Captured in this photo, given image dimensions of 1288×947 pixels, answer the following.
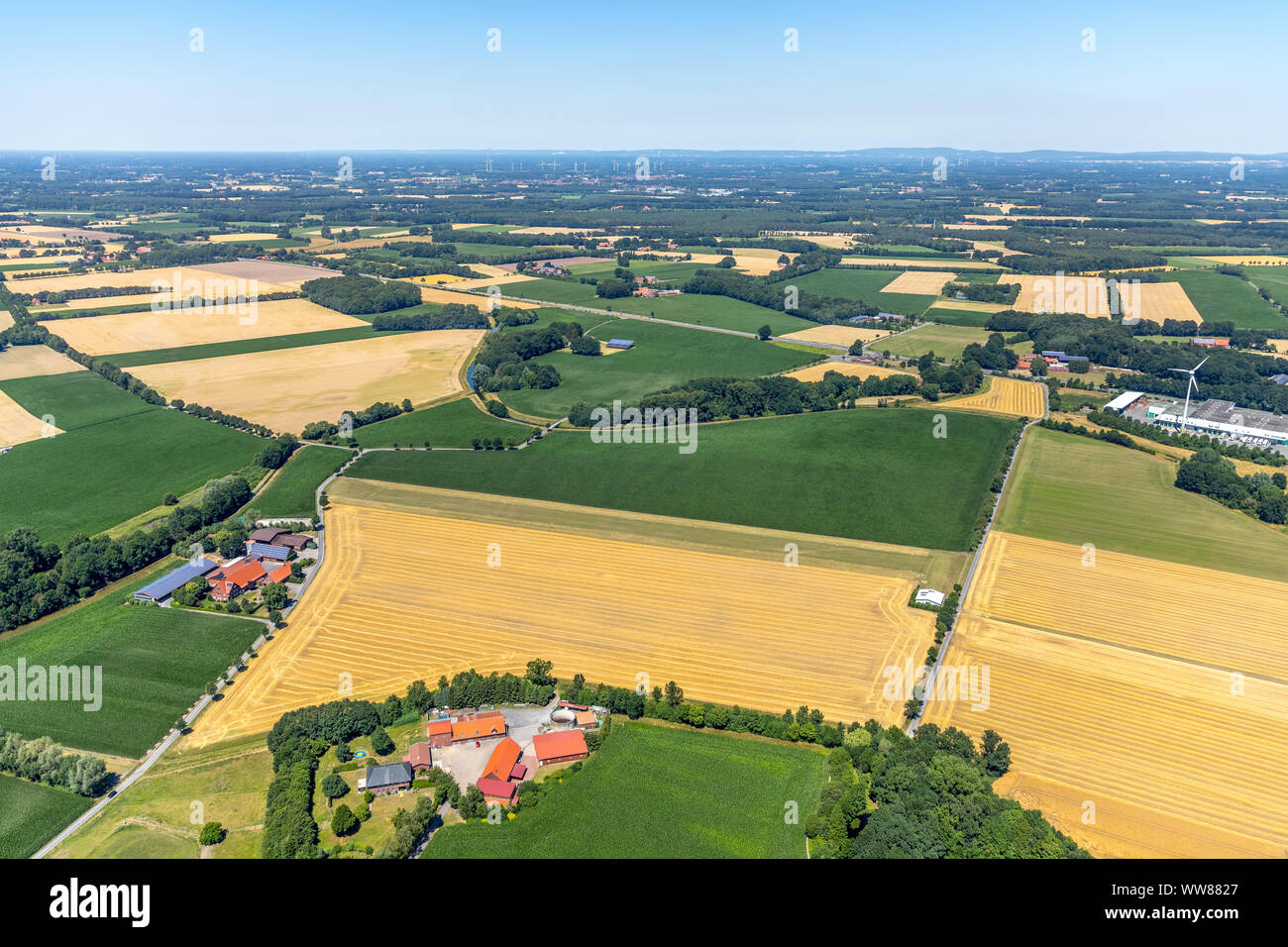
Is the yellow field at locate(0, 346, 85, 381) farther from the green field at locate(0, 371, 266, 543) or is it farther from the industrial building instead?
the industrial building

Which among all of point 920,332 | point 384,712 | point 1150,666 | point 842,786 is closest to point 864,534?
point 1150,666

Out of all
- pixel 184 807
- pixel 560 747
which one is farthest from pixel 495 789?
pixel 184 807

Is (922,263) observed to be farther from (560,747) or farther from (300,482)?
(560,747)

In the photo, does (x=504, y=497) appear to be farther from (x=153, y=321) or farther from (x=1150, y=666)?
(x=153, y=321)

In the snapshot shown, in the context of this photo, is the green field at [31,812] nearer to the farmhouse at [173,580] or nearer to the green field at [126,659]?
the green field at [126,659]

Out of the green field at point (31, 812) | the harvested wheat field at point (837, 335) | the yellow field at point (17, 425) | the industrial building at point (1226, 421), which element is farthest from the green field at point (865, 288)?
the green field at point (31, 812)

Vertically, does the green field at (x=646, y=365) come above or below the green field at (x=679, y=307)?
below
